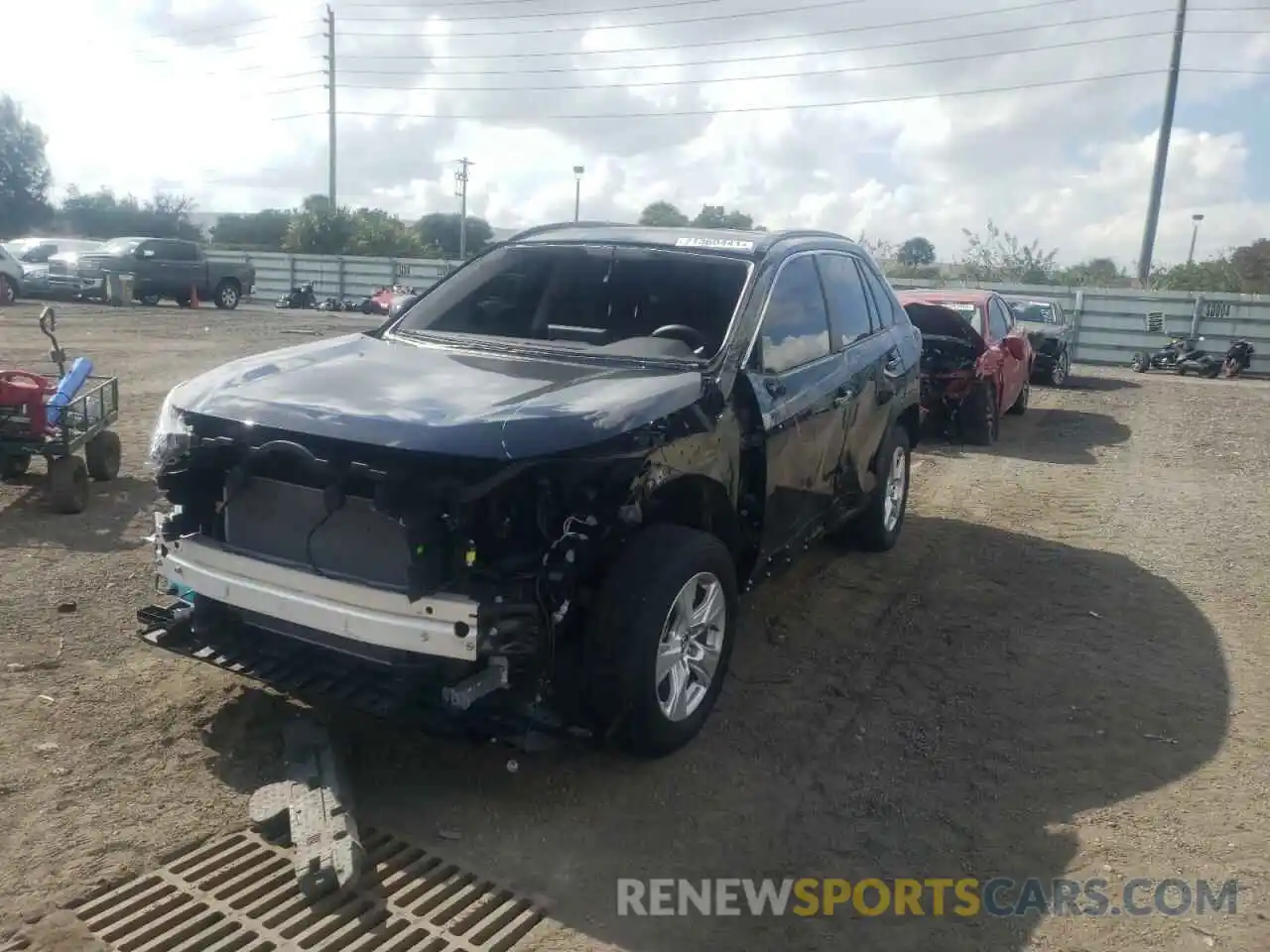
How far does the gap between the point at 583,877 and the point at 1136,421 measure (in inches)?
477

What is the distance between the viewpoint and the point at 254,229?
57031mm

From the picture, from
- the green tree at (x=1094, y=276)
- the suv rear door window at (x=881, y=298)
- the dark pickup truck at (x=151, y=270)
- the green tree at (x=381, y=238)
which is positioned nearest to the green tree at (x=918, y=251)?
the green tree at (x=1094, y=276)

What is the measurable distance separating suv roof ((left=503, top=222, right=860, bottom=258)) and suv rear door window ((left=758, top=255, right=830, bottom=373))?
0.56 ft

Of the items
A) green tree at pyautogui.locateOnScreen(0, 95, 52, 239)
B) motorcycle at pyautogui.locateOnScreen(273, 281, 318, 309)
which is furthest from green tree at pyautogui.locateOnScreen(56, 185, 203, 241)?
motorcycle at pyautogui.locateOnScreen(273, 281, 318, 309)

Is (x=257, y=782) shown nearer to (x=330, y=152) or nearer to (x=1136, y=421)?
(x=1136, y=421)

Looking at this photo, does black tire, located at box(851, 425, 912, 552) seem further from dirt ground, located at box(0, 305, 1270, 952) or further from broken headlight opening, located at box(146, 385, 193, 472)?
broken headlight opening, located at box(146, 385, 193, 472)

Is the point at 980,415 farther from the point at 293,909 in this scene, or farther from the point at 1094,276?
the point at 1094,276

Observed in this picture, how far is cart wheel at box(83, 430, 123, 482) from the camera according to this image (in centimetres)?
718

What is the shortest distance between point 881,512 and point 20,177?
60.8m

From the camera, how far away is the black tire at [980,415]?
10.6m

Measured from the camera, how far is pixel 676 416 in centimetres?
371

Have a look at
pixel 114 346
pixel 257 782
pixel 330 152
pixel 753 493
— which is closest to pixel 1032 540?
pixel 753 493

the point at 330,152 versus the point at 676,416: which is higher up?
the point at 330,152

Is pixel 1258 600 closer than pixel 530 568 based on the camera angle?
No
